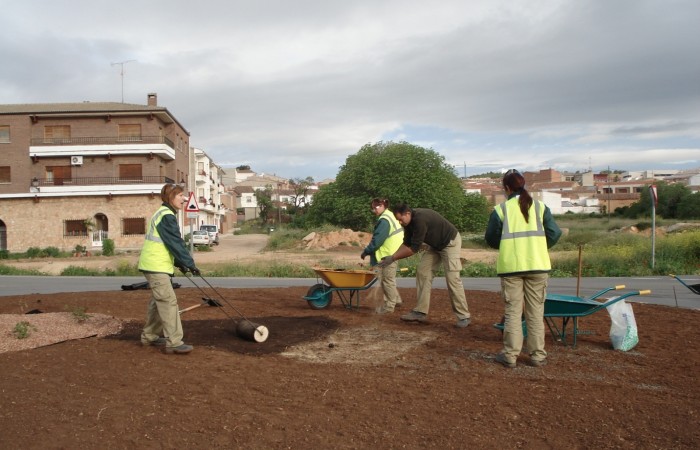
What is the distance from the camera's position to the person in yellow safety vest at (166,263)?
273 inches

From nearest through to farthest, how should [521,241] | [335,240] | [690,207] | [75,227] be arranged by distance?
[521,241] < [335,240] < [75,227] < [690,207]

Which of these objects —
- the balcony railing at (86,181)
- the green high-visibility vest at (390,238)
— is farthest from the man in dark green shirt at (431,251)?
the balcony railing at (86,181)

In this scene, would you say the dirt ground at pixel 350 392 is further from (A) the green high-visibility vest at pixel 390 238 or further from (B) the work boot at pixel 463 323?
(A) the green high-visibility vest at pixel 390 238

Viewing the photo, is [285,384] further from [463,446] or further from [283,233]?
[283,233]

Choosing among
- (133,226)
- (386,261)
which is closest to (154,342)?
(386,261)

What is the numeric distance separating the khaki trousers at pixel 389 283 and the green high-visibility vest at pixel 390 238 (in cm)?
27

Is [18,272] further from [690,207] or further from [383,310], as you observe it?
[690,207]

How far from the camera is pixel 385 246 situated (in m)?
10.1

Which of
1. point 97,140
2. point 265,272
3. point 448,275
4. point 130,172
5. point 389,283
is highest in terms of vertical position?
point 97,140

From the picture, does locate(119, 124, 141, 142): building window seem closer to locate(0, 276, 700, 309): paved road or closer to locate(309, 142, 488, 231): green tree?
locate(309, 142, 488, 231): green tree

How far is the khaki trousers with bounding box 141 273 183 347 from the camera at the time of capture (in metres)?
6.92

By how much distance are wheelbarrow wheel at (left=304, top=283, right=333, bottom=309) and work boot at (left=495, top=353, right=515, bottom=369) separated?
4.39 metres

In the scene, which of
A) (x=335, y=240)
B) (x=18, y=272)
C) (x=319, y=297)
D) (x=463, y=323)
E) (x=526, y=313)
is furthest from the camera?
(x=335, y=240)

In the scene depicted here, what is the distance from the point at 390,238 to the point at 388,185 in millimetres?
41963
